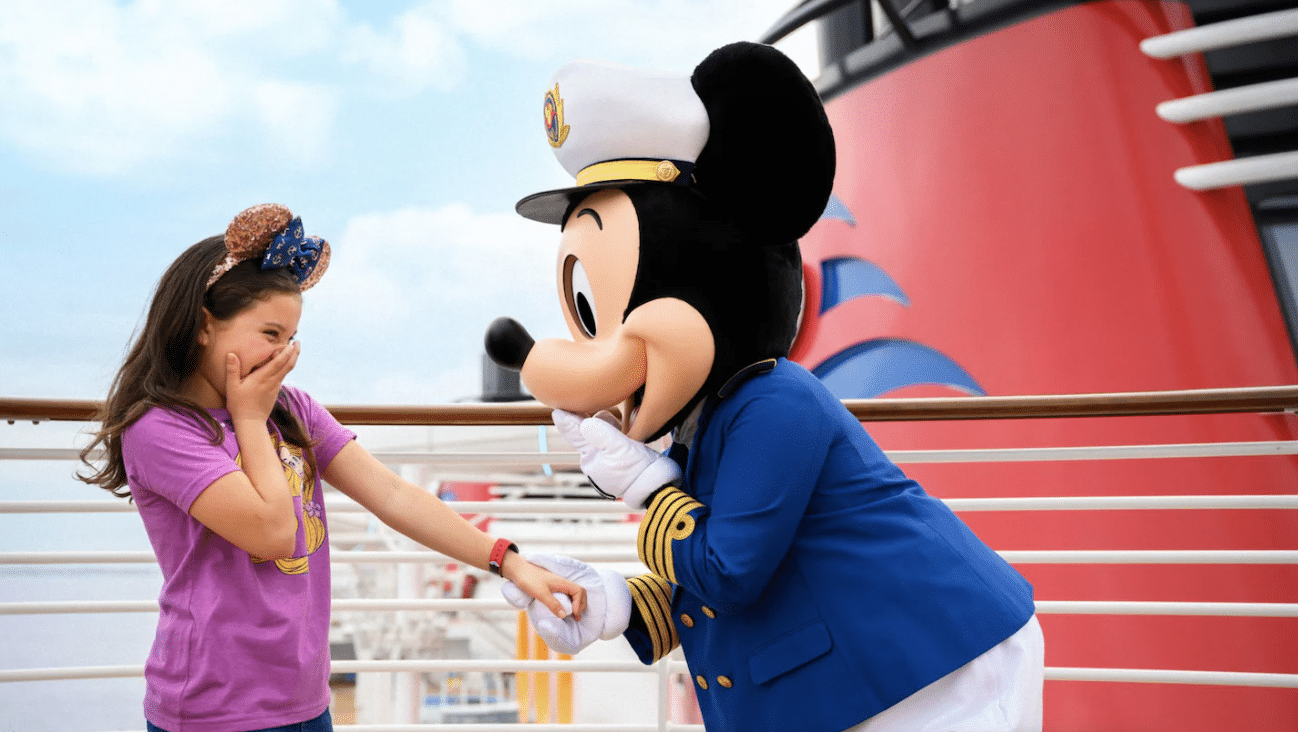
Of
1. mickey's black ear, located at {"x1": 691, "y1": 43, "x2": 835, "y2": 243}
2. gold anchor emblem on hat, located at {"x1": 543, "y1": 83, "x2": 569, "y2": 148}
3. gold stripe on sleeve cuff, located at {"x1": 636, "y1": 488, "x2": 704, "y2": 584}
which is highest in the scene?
gold anchor emblem on hat, located at {"x1": 543, "y1": 83, "x2": 569, "y2": 148}

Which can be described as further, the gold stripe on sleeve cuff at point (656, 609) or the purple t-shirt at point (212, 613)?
the gold stripe on sleeve cuff at point (656, 609)

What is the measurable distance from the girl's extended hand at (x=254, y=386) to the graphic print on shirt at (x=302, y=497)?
3.2 inches

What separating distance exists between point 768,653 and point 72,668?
1.42m

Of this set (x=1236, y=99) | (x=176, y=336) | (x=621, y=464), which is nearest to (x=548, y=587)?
(x=621, y=464)

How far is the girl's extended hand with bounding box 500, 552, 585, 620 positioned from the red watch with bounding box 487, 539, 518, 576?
0.06 metres

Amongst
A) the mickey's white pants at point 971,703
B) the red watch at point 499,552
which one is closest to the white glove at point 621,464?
Result: the red watch at point 499,552

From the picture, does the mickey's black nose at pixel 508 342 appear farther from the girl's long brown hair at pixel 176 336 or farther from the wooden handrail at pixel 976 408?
the wooden handrail at pixel 976 408

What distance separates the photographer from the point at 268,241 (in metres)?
1.18

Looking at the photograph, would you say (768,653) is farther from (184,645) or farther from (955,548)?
(184,645)

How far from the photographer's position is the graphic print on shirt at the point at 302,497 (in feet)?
3.91

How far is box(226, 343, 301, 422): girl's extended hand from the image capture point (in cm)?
114

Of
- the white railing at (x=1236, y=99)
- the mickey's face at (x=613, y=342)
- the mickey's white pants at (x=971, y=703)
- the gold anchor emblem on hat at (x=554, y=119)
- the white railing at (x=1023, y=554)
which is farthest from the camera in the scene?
the white railing at (x=1236, y=99)

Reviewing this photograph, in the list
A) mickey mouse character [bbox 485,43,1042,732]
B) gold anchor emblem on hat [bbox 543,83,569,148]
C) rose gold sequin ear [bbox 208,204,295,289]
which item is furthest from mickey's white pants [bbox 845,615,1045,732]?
rose gold sequin ear [bbox 208,204,295,289]

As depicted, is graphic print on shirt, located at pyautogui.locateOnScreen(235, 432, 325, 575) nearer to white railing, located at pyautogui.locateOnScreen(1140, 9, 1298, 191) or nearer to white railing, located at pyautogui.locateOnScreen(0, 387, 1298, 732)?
white railing, located at pyautogui.locateOnScreen(0, 387, 1298, 732)
